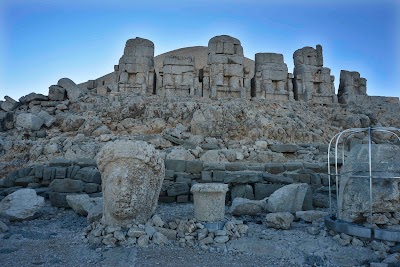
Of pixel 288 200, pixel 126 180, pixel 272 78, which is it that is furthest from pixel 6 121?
pixel 272 78

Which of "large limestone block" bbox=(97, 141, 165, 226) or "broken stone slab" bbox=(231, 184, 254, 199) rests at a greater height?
"large limestone block" bbox=(97, 141, 165, 226)

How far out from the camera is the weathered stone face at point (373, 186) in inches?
196

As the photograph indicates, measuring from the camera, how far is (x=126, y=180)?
17.2 feet

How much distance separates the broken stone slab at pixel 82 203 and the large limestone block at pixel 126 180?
5.87 feet

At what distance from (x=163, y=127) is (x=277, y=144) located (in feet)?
13.4

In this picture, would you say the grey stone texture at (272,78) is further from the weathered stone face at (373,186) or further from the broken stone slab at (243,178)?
the weathered stone face at (373,186)

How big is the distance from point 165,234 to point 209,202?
3.34 ft

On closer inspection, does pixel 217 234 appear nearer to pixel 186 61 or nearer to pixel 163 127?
pixel 163 127

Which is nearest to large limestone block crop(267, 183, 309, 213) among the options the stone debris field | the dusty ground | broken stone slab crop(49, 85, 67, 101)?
the stone debris field

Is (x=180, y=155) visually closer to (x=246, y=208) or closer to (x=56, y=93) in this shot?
(x=246, y=208)

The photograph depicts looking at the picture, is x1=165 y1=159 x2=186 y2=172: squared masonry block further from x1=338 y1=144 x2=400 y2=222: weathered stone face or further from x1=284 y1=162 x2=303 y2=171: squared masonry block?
x1=338 y1=144 x2=400 y2=222: weathered stone face

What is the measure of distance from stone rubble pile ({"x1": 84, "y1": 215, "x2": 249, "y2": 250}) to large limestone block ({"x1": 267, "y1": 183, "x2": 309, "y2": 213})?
1626 mm

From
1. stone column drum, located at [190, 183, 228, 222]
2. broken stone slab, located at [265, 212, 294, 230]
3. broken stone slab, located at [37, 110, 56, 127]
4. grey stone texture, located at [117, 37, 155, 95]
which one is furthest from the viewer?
grey stone texture, located at [117, 37, 155, 95]

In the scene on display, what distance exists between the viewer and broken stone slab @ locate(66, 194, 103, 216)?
7.04 metres
